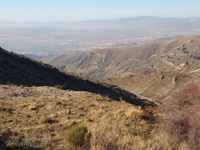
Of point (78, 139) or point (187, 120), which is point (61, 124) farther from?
point (187, 120)

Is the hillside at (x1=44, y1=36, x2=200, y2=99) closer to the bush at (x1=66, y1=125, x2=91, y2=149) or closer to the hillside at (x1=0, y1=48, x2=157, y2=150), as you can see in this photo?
the hillside at (x1=0, y1=48, x2=157, y2=150)

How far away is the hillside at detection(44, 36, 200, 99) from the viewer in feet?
178

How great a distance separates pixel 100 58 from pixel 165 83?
13497 cm

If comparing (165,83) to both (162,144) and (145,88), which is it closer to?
(145,88)

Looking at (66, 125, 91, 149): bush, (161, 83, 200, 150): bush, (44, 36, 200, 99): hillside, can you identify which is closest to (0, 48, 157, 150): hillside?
(66, 125, 91, 149): bush

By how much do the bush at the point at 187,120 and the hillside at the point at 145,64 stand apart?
4009 cm

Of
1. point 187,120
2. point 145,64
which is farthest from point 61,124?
point 145,64

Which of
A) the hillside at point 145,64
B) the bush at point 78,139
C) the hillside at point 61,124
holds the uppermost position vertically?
the bush at point 78,139

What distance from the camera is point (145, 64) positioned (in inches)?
5315

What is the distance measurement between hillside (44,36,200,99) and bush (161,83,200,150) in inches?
1578

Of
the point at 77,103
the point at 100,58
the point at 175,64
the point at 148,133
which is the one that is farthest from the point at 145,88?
the point at 100,58

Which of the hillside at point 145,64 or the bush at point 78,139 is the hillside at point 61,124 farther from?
the hillside at point 145,64

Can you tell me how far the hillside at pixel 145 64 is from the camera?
54.4m

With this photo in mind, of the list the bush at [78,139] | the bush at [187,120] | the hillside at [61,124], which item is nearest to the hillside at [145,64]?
the hillside at [61,124]
